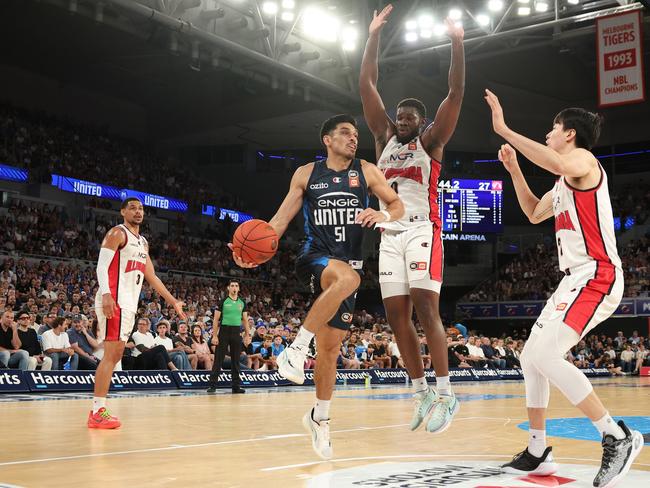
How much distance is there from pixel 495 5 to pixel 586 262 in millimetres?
17012

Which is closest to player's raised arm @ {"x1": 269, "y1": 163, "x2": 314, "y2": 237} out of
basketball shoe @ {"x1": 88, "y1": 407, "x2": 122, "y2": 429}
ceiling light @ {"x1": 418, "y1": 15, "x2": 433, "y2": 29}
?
basketball shoe @ {"x1": 88, "y1": 407, "x2": 122, "y2": 429}

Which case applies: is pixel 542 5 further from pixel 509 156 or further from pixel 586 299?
pixel 586 299

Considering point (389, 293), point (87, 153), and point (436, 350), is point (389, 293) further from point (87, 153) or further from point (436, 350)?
point (87, 153)

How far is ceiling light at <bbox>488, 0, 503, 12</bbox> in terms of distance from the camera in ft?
64.8

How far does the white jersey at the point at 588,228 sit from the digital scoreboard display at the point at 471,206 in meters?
22.9

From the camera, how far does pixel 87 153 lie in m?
29.1

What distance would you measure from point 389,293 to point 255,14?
14860 mm

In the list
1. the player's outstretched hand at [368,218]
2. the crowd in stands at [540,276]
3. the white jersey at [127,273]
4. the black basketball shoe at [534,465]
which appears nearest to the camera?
the black basketball shoe at [534,465]

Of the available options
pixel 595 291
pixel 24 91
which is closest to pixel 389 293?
pixel 595 291

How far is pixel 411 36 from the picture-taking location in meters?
21.1

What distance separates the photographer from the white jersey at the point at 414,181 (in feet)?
19.5

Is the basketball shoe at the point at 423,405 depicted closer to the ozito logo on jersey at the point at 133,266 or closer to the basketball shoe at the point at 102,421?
the basketball shoe at the point at 102,421

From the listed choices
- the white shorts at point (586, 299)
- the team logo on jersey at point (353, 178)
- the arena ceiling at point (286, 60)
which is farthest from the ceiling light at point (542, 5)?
the white shorts at point (586, 299)

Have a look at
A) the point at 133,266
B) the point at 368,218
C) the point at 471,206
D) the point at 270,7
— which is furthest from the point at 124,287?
the point at 471,206
